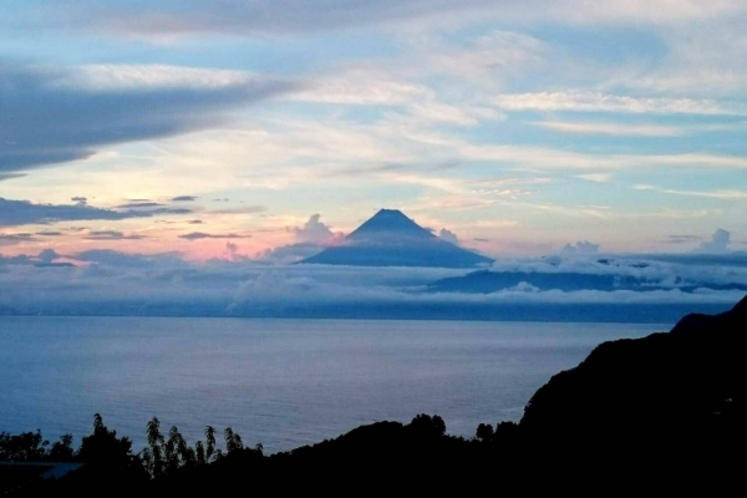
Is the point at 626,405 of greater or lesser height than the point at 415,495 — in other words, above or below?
above

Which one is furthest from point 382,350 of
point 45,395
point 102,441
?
point 102,441

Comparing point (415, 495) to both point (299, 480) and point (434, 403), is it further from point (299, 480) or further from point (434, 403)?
point (434, 403)

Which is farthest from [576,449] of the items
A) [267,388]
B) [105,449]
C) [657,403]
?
[267,388]

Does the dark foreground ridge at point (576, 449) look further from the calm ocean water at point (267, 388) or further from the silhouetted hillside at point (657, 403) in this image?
the calm ocean water at point (267, 388)

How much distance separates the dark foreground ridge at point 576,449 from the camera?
22.0 meters

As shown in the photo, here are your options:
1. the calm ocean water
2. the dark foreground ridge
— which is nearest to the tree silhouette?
the dark foreground ridge

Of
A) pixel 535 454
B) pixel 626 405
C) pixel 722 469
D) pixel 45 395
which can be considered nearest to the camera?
pixel 722 469

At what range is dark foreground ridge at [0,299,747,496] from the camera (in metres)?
22.0

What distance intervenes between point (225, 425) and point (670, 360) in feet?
178

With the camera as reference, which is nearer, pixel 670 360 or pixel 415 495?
pixel 415 495

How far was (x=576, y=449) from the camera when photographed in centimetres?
2433

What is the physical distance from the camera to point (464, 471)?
80.0 ft

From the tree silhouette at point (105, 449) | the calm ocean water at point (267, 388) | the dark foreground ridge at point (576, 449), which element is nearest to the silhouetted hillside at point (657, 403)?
the dark foreground ridge at point (576, 449)

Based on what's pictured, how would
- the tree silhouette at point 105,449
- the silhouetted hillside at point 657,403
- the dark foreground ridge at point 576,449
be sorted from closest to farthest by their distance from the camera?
the dark foreground ridge at point 576,449, the silhouetted hillside at point 657,403, the tree silhouette at point 105,449
